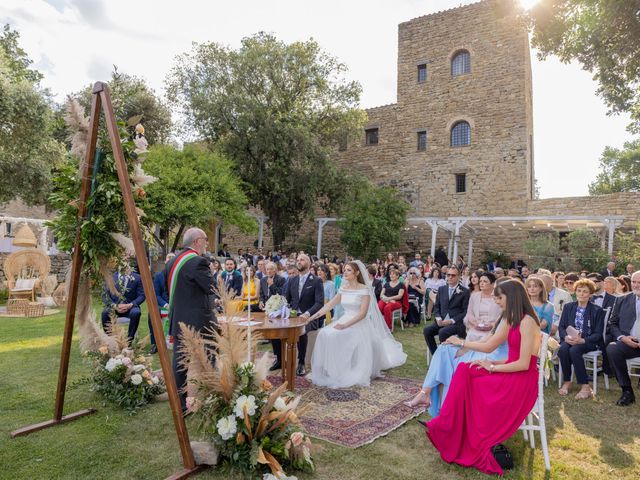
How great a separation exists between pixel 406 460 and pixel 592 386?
3860 mm

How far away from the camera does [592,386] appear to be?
615 cm

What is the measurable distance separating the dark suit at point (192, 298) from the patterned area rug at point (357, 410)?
1.32 m

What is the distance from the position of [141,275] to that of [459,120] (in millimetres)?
22202

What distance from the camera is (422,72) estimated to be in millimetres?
24250

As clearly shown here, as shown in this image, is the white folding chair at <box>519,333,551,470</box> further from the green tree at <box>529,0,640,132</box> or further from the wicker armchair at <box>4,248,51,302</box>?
the wicker armchair at <box>4,248,51,302</box>

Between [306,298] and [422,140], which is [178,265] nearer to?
[306,298]

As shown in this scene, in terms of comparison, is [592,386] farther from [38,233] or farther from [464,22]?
[464,22]

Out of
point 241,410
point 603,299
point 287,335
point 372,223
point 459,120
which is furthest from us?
point 459,120

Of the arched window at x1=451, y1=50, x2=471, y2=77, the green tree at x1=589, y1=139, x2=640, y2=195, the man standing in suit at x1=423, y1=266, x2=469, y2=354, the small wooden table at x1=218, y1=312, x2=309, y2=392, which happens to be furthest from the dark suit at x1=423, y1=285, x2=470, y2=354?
the green tree at x1=589, y1=139, x2=640, y2=195

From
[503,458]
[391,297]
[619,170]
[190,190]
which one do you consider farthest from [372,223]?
[619,170]

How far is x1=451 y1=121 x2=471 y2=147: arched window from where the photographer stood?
2270cm

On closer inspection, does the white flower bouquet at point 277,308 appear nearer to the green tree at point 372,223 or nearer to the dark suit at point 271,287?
the dark suit at point 271,287

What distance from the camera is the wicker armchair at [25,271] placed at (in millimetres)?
12406

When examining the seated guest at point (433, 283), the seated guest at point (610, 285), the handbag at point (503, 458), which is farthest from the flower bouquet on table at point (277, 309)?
the seated guest at point (433, 283)
